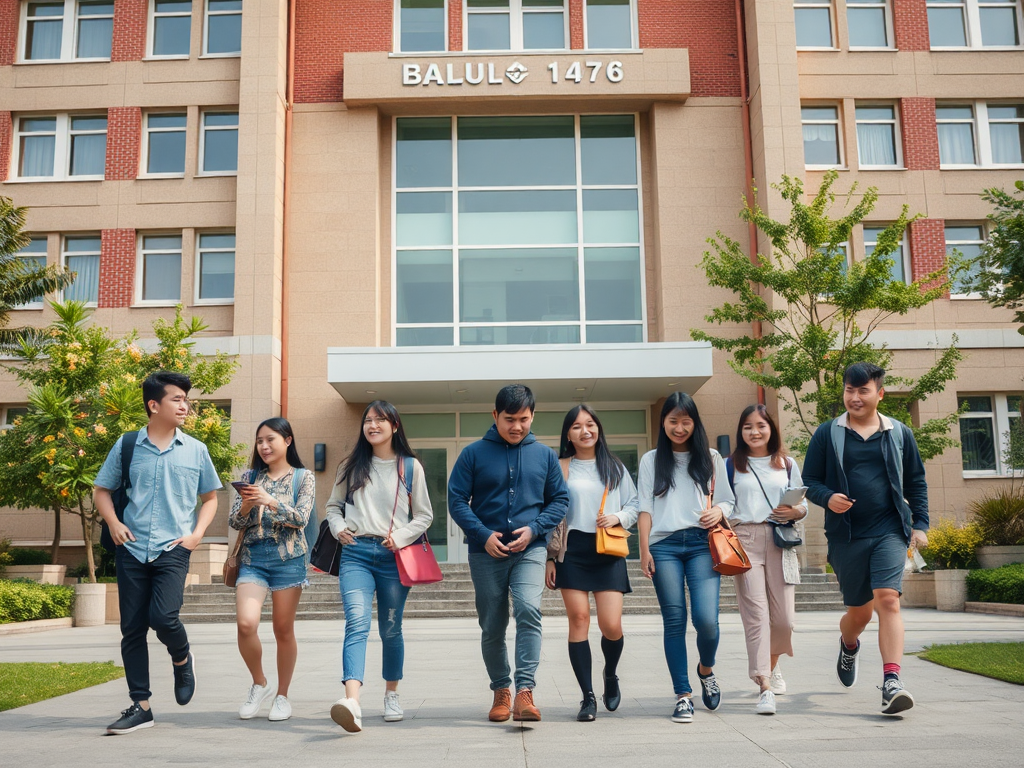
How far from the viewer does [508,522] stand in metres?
5.55

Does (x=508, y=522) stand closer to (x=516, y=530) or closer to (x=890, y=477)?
(x=516, y=530)

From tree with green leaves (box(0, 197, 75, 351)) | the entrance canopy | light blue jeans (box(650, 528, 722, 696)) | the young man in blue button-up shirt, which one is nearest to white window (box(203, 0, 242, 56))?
tree with green leaves (box(0, 197, 75, 351))

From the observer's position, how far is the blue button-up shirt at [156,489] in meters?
5.54

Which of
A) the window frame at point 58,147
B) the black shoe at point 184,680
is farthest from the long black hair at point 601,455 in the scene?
the window frame at point 58,147

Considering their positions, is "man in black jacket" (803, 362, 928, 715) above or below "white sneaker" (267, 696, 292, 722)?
above

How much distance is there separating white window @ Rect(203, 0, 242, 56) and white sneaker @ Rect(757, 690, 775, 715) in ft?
62.1

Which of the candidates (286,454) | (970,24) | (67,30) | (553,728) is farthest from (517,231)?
(553,728)

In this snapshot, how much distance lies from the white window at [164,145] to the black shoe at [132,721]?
17.3 meters

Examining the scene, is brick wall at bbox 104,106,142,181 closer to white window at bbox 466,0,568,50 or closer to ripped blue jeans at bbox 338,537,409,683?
white window at bbox 466,0,568,50

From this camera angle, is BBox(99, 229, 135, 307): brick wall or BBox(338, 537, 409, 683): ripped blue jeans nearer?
BBox(338, 537, 409, 683): ripped blue jeans

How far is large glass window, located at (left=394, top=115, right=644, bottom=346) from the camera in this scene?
2027 cm

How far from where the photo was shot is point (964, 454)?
64.7 ft

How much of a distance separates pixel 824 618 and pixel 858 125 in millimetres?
11434

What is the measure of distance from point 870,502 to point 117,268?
17.8 m
